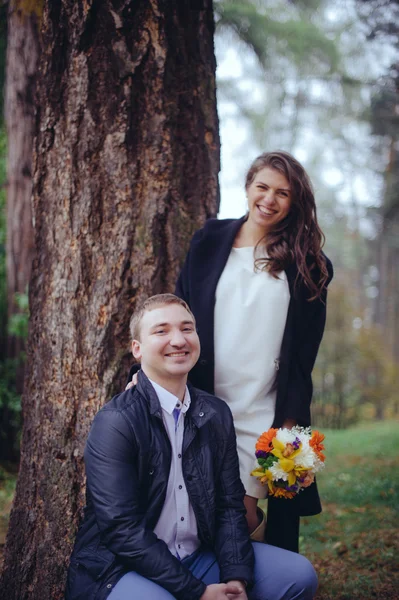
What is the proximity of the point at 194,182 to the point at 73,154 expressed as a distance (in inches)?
28.7

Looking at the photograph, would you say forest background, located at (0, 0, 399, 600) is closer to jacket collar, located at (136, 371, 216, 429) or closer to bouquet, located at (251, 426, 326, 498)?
jacket collar, located at (136, 371, 216, 429)

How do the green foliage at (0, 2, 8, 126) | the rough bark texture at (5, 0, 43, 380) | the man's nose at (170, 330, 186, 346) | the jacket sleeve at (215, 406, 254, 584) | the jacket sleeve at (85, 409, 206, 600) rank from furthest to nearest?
1. the rough bark texture at (5, 0, 43, 380)
2. the green foliage at (0, 2, 8, 126)
3. the man's nose at (170, 330, 186, 346)
4. the jacket sleeve at (215, 406, 254, 584)
5. the jacket sleeve at (85, 409, 206, 600)

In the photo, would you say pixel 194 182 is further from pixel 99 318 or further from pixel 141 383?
pixel 141 383

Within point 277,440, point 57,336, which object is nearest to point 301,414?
point 277,440

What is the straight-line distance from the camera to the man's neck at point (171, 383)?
98.4 inches

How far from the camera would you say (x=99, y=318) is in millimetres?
3123

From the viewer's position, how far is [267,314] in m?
2.85

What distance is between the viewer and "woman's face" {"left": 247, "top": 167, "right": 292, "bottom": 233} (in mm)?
2871

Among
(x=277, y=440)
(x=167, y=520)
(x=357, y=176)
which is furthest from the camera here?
(x=357, y=176)

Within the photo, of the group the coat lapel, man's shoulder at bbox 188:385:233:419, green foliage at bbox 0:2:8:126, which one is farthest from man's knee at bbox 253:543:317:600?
green foliage at bbox 0:2:8:126

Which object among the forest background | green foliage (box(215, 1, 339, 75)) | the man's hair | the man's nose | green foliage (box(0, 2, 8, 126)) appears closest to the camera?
the man's nose

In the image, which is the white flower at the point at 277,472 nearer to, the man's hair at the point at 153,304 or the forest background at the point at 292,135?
the man's hair at the point at 153,304

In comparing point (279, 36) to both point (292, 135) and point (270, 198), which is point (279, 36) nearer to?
point (270, 198)

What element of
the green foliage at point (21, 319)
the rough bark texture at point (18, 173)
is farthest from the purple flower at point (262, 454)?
the rough bark texture at point (18, 173)
